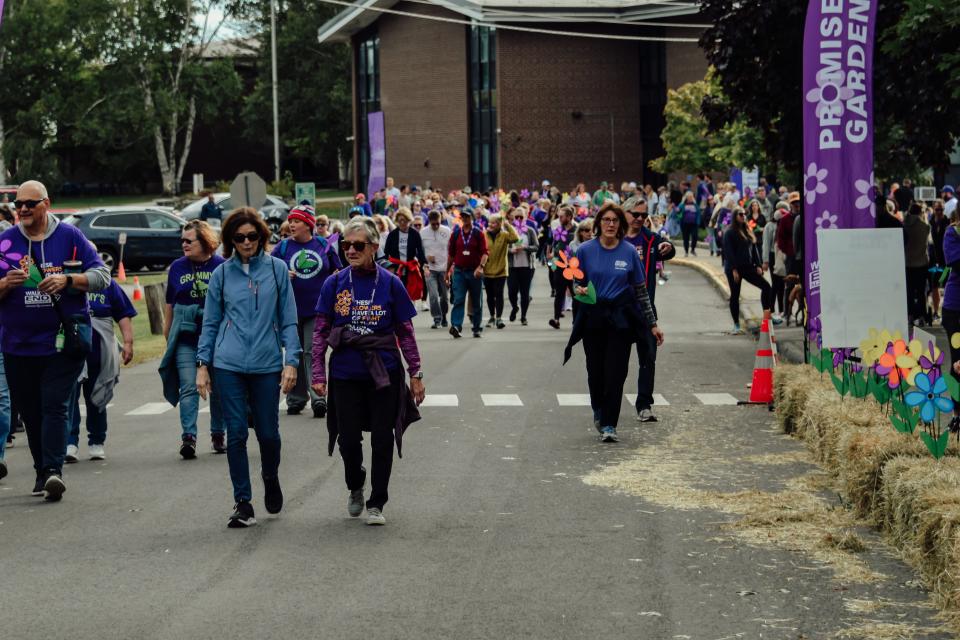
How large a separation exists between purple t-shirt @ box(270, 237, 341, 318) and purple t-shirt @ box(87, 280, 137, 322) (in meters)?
2.13

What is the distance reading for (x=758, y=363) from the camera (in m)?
14.9

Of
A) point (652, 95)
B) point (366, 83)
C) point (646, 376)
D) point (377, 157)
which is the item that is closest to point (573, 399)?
point (646, 376)

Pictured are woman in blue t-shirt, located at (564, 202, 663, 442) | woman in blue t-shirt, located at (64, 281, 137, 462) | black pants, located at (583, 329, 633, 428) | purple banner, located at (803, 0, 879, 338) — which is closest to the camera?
woman in blue t-shirt, located at (64, 281, 137, 462)

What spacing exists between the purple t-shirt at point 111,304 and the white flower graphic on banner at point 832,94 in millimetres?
6983

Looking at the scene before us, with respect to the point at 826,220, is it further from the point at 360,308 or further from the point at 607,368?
the point at 360,308

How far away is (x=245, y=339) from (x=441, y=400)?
6.59 metres

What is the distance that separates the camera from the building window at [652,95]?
66938 mm

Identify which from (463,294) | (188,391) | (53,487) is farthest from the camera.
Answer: (463,294)

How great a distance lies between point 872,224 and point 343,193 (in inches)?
3090

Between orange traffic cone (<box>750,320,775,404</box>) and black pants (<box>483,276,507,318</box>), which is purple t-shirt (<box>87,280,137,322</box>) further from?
black pants (<box>483,276,507,318</box>)

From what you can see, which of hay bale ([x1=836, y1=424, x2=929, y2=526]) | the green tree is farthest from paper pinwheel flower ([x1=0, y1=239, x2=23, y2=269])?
the green tree

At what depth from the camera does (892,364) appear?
1019 centimetres

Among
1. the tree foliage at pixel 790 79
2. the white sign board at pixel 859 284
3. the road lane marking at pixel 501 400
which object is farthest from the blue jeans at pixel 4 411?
the tree foliage at pixel 790 79

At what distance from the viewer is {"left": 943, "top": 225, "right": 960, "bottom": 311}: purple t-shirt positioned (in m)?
12.8
